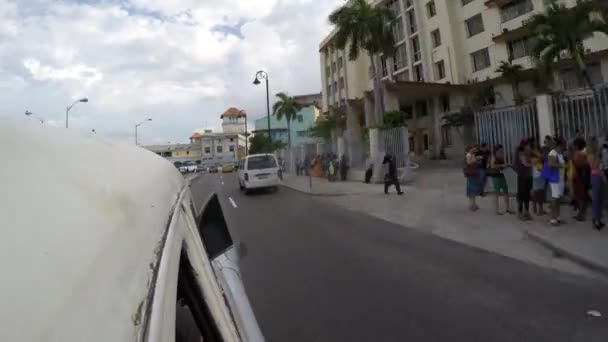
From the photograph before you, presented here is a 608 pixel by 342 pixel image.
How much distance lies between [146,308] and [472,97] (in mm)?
34117

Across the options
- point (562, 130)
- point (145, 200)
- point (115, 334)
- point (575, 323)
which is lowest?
point (575, 323)

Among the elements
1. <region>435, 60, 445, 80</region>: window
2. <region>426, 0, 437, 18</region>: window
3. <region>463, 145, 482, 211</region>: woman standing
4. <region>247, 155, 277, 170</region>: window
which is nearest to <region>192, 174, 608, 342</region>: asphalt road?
<region>463, 145, 482, 211</region>: woman standing

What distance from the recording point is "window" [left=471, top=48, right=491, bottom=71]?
32.6 m

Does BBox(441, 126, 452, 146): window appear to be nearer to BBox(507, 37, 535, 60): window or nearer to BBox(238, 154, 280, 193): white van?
BBox(507, 37, 535, 60): window

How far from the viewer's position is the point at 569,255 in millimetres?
6070

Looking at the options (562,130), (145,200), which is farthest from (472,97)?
(145,200)

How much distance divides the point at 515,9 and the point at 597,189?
91.8ft

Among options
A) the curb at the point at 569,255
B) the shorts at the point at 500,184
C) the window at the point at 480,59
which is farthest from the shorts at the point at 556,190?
the window at the point at 480,59

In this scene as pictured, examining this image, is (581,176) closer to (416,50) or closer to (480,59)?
(480,59)

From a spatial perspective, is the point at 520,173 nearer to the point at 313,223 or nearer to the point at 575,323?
the point at 313,223

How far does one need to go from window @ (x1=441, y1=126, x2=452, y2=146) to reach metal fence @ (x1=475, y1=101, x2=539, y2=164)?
22.4m

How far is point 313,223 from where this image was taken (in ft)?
33.6

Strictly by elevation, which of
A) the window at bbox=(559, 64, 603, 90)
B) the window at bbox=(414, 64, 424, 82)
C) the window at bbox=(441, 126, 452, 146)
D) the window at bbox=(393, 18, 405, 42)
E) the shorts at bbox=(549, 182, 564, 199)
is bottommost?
the shorts at bbox=(549, 182, 564, 199)

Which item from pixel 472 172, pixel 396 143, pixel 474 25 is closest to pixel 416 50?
pixel 474 25
